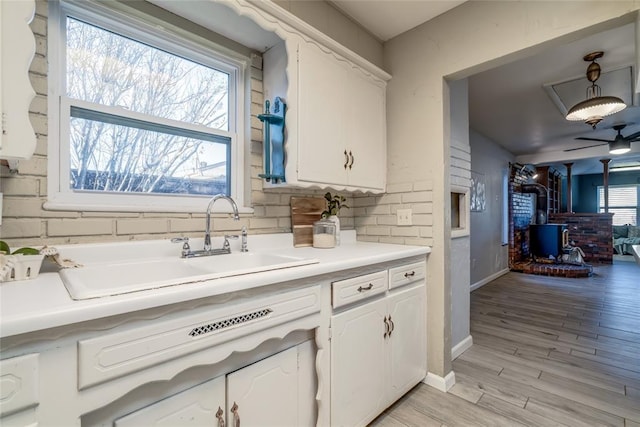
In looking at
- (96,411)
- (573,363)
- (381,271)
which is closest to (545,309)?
(573,363)

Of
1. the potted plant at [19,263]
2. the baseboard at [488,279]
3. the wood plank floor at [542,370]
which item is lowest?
the wood plank floor at [542,370]

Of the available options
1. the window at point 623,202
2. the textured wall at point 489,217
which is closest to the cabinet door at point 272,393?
the textured wall at point 489,217

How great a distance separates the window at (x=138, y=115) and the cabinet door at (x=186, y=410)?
0.85 metres

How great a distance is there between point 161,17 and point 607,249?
985cm

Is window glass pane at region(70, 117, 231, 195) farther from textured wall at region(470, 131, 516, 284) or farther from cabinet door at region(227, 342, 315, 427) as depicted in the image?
textured wall at region(470, 131, 516, 284)

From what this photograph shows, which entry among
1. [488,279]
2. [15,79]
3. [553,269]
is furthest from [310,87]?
[553,269]

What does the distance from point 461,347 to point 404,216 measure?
51.5 inches

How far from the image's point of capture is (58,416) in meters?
0.67

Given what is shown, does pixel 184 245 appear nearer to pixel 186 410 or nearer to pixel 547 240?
pixel 186 410

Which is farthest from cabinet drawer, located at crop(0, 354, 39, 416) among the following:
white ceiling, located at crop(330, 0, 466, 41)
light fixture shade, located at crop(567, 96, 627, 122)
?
light fixture shade, located at crop(567, 96, 627, 122)

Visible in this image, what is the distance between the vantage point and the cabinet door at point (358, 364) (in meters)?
1.32

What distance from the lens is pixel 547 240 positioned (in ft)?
21.1

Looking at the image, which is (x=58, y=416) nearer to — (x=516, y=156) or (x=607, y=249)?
(x=516, y=156)

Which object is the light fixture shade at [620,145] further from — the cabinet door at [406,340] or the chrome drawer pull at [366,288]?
the chrome drawer pull at [366,288]
